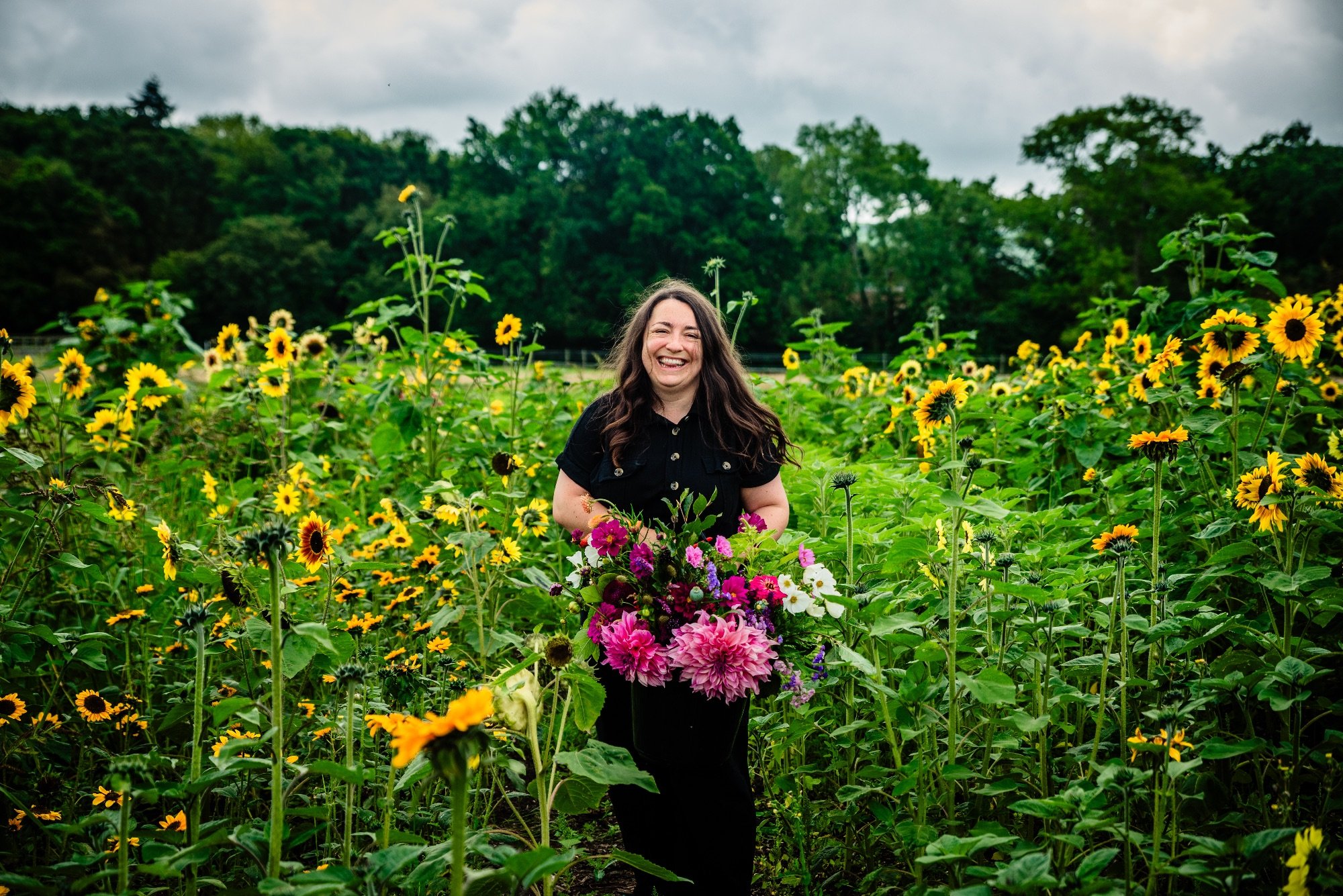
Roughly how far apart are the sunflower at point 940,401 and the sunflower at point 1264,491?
2.43 feet

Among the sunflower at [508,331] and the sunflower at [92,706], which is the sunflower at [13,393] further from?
the sunflower at [508,331]

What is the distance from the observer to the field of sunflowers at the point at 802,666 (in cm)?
152

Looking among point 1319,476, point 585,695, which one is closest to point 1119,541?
point 1319,476

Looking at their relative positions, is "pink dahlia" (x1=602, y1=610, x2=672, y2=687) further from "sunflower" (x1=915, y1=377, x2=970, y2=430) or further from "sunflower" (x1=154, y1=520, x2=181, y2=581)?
"sunflower" (x1=154, y1=520, x2=181, y2=581)

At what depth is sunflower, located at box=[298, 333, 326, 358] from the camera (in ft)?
15.6

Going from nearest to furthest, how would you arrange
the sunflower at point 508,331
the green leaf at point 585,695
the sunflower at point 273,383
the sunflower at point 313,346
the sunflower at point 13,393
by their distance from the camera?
1. the green leaf at point 585,695
2. the sunflower at point 13,393
3. the sunflower at point 273,383
4. the sunflower at point 508,331
5. the sunflower at point 313,346

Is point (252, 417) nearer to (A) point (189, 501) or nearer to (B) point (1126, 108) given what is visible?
(A) point (189, 501)

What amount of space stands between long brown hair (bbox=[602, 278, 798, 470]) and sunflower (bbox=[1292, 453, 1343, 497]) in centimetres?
122

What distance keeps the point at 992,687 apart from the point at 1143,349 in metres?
2.57

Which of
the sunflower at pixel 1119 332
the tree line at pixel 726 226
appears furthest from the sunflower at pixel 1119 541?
the tree line at pixel 726 226

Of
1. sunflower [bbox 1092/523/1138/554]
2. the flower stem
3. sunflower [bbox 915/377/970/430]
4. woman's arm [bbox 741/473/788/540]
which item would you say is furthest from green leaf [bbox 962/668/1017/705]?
the flower stem

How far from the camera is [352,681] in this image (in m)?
1.52

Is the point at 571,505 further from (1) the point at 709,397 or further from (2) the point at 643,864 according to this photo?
(2) the point at 643,864

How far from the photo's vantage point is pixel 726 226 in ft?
101
